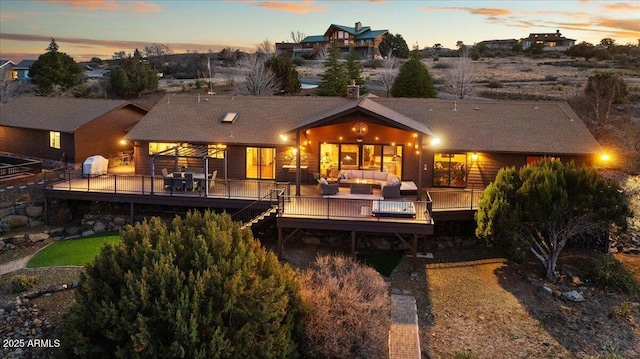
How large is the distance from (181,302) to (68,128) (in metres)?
21.3

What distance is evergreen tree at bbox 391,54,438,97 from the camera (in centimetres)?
3819

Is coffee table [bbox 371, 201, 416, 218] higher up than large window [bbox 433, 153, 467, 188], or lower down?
lower down

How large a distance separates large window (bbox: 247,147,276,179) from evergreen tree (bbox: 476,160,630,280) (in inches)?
403

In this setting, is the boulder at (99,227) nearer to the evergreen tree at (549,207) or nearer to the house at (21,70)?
the evergreen tree at (549,207)

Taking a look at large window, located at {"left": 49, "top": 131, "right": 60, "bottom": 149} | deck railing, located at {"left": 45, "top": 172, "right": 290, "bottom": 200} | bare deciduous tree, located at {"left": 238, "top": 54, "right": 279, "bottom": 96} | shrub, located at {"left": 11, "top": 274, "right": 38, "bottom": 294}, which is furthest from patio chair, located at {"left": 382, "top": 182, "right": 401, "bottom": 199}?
bare deciduous tree, located at {"left": 238, "top": 54, "right": 279, "bottom": 96}

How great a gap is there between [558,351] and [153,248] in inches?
411

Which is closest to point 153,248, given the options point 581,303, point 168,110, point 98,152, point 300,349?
point 300,349

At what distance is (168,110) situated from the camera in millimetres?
26766

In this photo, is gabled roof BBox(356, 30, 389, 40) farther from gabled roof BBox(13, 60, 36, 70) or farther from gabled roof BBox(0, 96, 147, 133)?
gabled roof BBox(0, 96, 147, 133)

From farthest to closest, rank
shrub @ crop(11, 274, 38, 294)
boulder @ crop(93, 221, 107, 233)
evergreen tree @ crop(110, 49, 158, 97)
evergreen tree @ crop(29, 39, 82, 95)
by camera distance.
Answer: evergreen tree @ crop(110, 49, 158, 97) → evergreen tree @ crop(29, 39, 82, 95) → boulder @ crop(93, 221, 107, 233) → shrub @ crop(11, 274, 38, 294)

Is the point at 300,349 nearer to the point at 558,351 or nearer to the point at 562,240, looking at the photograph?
the point at 558,351

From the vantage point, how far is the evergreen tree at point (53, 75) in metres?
50.0

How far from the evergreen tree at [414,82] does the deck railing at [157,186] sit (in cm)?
1892

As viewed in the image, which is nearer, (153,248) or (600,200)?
(153,248)
